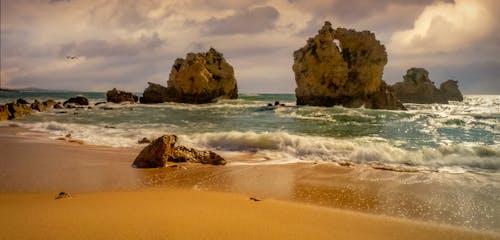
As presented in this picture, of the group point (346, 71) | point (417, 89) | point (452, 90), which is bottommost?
point (417, 89)

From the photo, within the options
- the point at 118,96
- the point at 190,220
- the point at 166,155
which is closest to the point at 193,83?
the point at 118,96

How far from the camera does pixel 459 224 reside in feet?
14.8

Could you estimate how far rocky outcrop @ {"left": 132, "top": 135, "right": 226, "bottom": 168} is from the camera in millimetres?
8008

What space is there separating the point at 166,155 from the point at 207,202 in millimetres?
3409

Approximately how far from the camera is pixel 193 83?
54.9 m

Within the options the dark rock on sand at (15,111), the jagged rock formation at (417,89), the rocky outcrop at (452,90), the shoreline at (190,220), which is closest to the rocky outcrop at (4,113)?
the dark rock on sand at (15,111)

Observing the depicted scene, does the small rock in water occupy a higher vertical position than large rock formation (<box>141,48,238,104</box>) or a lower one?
lower

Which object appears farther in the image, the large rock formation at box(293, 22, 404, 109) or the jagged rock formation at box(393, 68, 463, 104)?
the jagged rock formation at box(393, 68, 463, 104)

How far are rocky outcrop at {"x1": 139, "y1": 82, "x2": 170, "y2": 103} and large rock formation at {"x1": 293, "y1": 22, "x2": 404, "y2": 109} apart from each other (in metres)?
21.8

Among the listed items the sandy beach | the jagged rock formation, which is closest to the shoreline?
the sandy beach

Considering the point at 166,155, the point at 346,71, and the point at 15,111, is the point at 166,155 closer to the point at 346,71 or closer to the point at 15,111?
the point at 15,111

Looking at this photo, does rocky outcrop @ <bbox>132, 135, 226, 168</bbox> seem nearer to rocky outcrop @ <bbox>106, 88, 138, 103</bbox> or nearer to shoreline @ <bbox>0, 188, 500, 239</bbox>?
shoreline @ <bbox>0, 188, 500, 239</bbox>

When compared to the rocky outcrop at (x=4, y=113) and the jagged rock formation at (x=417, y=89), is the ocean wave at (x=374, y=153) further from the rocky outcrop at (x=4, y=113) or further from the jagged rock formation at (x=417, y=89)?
the jagged rock formation at (x=417, y=89)

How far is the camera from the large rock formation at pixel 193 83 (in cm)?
5441
